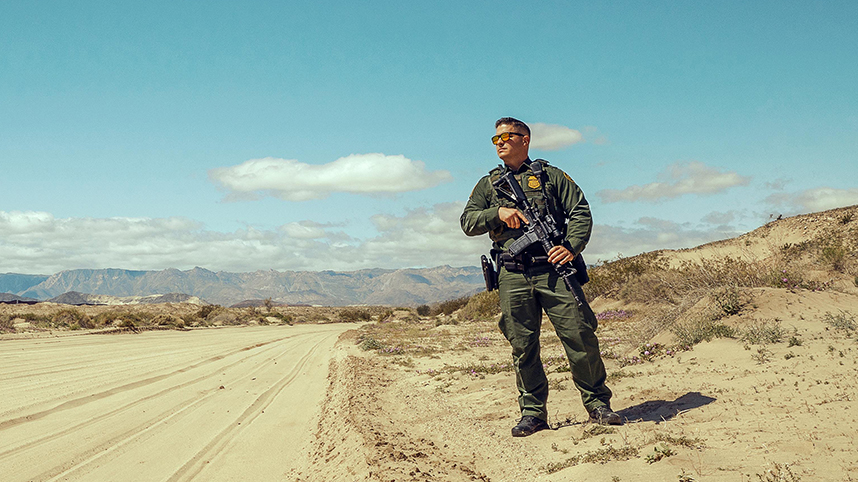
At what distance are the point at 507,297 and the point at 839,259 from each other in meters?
13.8

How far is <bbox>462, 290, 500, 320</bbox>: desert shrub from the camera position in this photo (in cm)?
2434

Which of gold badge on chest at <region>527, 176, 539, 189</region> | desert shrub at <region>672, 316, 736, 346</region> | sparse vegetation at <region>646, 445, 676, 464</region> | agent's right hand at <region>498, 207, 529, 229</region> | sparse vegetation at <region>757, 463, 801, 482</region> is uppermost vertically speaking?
gold badge on chest at <region>527, 176, 539, 189</region>

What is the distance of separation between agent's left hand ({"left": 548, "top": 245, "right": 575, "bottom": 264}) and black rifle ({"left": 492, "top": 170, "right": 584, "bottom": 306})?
0.07 metres

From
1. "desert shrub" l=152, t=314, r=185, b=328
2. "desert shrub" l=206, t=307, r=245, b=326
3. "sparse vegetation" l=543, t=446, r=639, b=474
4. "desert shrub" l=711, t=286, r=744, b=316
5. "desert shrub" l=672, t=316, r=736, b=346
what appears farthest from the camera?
"desert shrub" l=206, t=307, r=245, b=326

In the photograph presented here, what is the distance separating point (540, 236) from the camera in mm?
4090

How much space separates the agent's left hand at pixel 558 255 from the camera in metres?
3.90

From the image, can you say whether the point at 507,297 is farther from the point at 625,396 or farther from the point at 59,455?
the point at 59,455

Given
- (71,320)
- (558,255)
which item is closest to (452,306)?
(71,320)

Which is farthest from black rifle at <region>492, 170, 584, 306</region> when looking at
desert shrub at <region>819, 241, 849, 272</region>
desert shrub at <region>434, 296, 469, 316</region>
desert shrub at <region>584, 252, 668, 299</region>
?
desert shrub at <region>434, 296, 469, 316</region>

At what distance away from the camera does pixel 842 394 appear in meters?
3.91

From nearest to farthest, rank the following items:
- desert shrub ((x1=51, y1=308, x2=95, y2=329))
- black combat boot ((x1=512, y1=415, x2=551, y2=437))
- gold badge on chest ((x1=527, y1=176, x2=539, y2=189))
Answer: black combat boot ((x1=512, y1=415, x2=551, y2=437)) → gold badge on chest ((x1=527, y1=176, x2=539, y2=189)) → desert shrub ((x1=51, y1=308, x2=95, y2=329))

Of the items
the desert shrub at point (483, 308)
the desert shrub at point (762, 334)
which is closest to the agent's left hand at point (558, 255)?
the desert shrub at point (762, 334)

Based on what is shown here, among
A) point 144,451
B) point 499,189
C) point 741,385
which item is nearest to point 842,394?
point 741,385

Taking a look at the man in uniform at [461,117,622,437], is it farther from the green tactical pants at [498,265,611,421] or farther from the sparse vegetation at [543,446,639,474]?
the sparse vegetation at [543,446,639,474]
